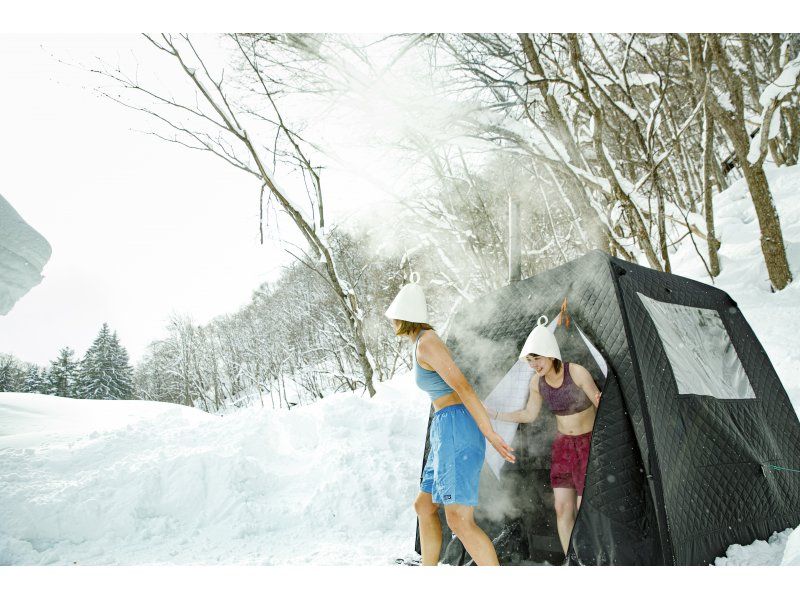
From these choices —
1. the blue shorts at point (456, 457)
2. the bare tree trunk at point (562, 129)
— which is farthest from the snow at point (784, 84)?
the blue shorts at point (456, 457)

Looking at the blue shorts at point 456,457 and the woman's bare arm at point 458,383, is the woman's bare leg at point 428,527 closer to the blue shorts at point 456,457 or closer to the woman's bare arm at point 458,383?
the blue shorts at point 456,457

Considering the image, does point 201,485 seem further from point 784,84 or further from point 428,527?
point 784,84

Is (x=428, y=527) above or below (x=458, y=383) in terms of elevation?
below

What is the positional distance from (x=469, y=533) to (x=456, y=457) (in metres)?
0.31

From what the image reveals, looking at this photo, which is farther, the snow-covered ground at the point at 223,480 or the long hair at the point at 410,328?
the snow-covered ground at the point at 223,480

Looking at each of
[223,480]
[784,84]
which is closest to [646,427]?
[223,480]

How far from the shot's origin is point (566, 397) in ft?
7.30

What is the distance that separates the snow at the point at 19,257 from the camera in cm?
307

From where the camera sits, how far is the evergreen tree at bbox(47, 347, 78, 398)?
349cm

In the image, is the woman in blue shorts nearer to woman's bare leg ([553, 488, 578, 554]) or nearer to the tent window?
woman's bare leg ([553, 488, 578, 554])

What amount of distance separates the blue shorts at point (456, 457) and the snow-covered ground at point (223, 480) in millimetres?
872

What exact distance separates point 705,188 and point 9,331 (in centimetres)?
748

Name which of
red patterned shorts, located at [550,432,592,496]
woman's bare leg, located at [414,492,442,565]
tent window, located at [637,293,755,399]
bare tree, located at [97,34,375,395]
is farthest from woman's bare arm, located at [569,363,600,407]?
bare tree, located at [97,34,375,395]

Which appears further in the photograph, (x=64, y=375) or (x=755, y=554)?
(x=64, y=375)
